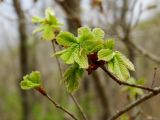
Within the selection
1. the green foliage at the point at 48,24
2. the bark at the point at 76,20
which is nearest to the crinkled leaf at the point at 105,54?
the green foliage at the point at 48,24

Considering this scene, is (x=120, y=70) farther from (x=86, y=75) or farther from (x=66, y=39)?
(x=86, y=75)

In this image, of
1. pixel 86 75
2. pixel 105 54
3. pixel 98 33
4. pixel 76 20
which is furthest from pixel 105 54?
pixel 86 75

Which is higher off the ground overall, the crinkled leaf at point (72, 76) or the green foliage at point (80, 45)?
the green foliage at point (80, 45)

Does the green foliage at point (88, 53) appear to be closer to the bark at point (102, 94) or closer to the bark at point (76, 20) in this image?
the bark at point (76, 20)

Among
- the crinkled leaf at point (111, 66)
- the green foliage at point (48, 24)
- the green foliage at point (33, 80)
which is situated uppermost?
the green foliage at point (48, 24)

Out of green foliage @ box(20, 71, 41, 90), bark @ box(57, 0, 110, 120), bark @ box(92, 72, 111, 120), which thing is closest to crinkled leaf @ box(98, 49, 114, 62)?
green foliage @ box(20, 71, 41, 90)

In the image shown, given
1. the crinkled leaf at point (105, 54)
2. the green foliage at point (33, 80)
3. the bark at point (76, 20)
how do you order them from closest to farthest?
the crinkled leaf at point (105, 54) → the green foliage at point (33, 80) → the bark at point (76, 20)
